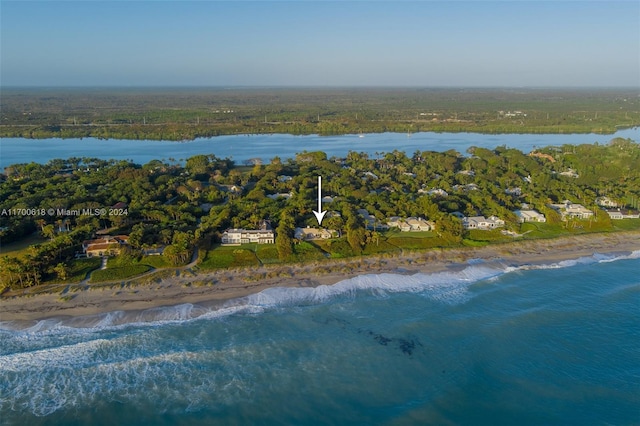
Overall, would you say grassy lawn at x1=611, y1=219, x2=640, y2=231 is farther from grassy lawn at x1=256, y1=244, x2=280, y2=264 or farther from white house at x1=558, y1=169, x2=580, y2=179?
grassy lawn at x1=256, y1=244, x2=280, y2=264

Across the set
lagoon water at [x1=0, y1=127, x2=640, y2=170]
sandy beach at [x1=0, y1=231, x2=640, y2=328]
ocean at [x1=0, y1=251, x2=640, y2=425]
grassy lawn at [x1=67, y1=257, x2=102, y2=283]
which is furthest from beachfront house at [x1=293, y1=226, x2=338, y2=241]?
lagoon water at [x1=0, y1=127, x2=640, y2=170]

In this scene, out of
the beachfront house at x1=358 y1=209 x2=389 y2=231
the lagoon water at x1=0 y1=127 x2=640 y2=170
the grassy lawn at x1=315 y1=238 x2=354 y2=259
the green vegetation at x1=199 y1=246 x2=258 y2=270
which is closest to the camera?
the green vegetation at x1=199 y1=246 x2=258 y2=270

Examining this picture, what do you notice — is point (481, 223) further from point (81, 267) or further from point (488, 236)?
point (81, 267)

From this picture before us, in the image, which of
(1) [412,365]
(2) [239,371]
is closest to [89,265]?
(2) [239,371]

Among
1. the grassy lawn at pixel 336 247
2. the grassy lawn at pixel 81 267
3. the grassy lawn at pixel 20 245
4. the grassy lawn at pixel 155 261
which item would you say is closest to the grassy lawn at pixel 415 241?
the grassy lawn at pixel 336 247

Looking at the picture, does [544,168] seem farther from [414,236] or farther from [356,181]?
[414,236]
